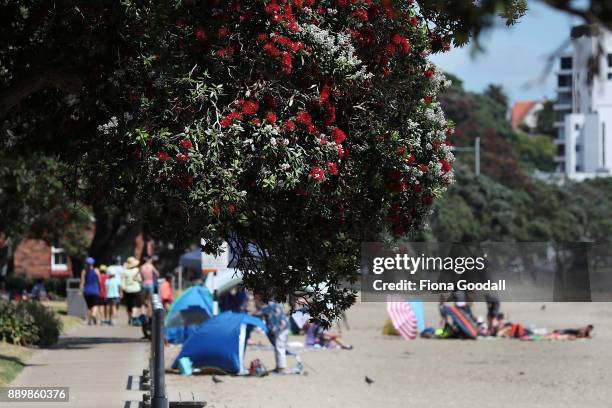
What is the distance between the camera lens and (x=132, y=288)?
2831 cm

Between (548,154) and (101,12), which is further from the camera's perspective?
(548,154)

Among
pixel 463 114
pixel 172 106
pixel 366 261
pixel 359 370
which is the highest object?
pixel 463 114

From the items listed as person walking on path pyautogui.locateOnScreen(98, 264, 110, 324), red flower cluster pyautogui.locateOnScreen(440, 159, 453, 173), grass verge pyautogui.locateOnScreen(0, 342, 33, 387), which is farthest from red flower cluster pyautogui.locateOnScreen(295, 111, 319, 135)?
person walking on path pyautogui.locateOnScreen(98, 264, 110, 324)

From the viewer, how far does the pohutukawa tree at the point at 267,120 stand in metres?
8.91

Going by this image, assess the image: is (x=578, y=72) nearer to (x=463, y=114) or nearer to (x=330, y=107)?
(x=330, y=107)

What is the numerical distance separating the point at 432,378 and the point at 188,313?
5606 millimetres

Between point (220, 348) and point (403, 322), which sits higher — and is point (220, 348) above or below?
below

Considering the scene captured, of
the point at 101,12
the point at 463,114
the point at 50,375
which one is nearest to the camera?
the point at 101,12

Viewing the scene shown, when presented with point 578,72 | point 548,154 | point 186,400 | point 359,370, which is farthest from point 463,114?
point 578,72

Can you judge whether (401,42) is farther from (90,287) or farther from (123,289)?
(123,289)

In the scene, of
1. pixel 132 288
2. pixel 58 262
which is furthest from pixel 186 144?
pixel 58 262

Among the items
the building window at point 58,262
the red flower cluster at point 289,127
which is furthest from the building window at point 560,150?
the red flower cluster at point 289,127

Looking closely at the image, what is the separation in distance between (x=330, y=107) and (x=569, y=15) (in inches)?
221

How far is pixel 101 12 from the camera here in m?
9.63
